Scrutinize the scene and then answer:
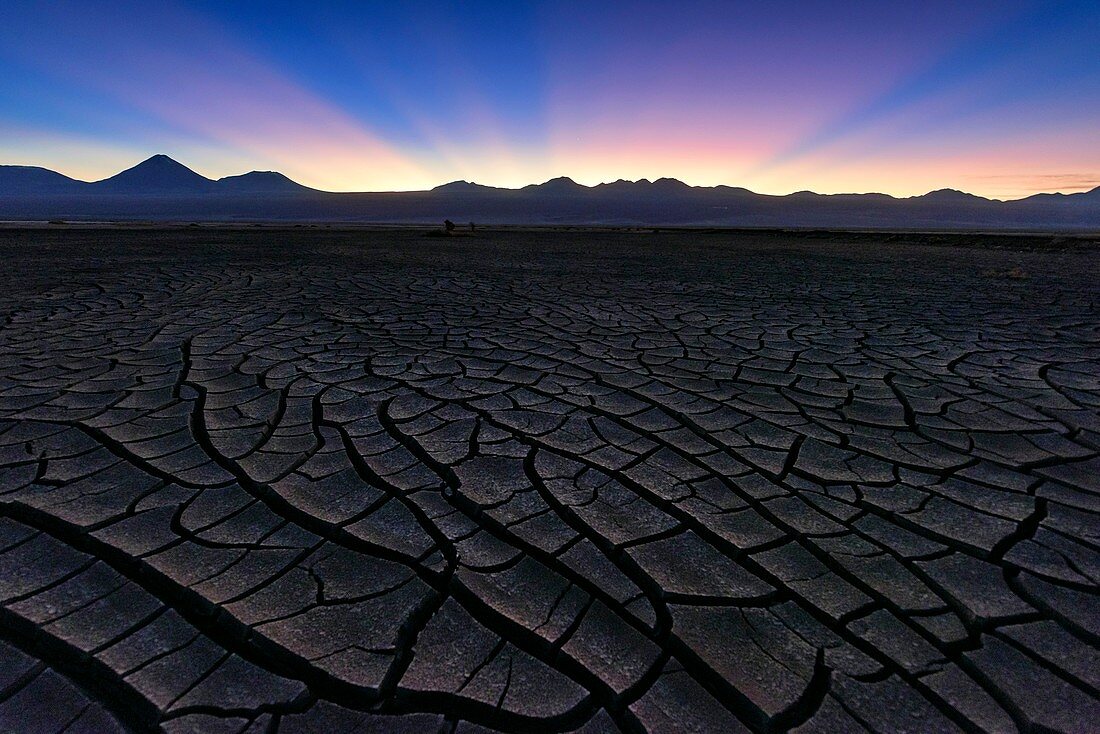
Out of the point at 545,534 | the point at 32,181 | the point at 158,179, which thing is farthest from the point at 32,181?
the point at 545,534

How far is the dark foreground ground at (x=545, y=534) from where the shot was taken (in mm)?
1131

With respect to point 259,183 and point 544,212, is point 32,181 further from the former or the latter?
point 544,212

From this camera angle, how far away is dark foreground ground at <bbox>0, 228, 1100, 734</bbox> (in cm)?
113

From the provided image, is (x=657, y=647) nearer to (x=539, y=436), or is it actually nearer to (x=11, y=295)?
(x=539, y=436)

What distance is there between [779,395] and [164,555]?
8.71ft

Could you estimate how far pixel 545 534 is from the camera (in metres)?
1.64

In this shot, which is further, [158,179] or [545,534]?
[158,179]

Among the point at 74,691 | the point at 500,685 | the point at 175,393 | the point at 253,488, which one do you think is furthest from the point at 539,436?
the point at 175,393

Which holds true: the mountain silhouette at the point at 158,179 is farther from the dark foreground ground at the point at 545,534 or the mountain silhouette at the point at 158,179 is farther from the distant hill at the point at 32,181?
the dark foreground ground at the point at 545,534

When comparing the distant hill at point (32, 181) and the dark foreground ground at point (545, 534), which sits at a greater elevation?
the dark foreground ground at point (545, 534)

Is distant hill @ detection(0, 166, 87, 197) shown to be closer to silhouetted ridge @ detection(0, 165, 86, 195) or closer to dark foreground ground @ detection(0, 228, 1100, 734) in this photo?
silhouetted ridge @ detection(0, 165, 86, 195)

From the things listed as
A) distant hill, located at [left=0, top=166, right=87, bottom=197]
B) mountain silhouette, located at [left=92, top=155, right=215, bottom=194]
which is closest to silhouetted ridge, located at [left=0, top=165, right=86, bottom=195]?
distant hill, located at [left=0, top=166, right=87, bottom=197]

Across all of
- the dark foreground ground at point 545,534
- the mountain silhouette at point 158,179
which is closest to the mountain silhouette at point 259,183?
the mountain silhouette at point 158,179

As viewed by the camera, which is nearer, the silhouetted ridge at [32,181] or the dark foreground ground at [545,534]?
the dark foreground ground at [545,534]
